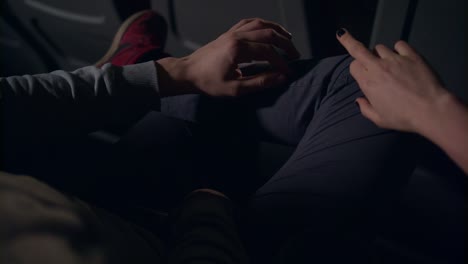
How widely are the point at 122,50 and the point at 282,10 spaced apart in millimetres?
393

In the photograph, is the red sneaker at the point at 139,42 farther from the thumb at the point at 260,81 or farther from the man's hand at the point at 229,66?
the thumb at the point at 260,81

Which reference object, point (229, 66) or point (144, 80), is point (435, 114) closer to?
point (229, 66)

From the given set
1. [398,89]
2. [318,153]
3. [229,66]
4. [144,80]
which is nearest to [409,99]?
[398,89]

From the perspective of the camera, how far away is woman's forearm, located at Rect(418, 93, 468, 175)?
0.46 m

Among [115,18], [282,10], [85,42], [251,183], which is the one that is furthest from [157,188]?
[85,42]

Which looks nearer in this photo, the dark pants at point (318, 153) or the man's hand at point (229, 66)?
the dark pants at point (318, 153)


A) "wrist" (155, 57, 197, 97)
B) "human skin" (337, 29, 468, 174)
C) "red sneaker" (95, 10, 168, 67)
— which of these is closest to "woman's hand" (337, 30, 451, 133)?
"human skin" (337, 29, 468, 174)

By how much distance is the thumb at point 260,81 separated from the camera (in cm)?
60

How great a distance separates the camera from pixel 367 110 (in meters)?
0.54

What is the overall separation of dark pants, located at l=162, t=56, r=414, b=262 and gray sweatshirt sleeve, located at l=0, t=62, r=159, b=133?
0.10m

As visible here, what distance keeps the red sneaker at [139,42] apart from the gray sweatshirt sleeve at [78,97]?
20 cm

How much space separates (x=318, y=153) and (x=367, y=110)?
9cm

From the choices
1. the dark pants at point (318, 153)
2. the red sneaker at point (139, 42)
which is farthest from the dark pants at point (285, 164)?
the red sneaker at point (139, 42)

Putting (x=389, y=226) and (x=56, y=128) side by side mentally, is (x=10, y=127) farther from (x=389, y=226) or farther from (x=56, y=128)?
(x=389, y=226)
